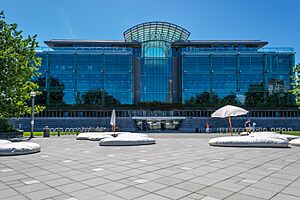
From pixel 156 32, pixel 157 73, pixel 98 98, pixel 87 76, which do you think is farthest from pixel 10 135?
pixel 156 32

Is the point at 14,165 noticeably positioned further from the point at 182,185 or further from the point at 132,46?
the point at 132,46

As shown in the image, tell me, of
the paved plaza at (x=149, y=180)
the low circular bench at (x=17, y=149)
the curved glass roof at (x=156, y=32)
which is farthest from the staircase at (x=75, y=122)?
the paved plaza at (x=149, y=180)

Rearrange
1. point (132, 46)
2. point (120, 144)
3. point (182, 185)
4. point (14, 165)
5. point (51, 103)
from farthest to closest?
point (132, 46) < point (51, 103) < point (120, 144) < point (14, 165) < point (182, 185)

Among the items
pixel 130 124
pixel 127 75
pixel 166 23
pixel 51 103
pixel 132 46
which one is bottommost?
pixel 130 124

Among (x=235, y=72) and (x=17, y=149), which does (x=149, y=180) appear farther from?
(x=235, y=72)

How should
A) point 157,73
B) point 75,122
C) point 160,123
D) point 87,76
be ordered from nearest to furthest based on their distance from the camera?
point 75,122 < point 160,123 < point 87,76 < point 157,73

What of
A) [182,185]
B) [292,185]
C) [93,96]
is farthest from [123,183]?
[93,96]

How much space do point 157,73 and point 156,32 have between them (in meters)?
11.6

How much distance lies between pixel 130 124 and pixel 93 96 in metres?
16.8

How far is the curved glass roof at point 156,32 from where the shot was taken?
196 ft

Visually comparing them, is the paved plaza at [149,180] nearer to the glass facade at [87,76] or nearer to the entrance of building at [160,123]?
the entrance of building at [160,123]

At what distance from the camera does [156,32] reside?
62188 mm

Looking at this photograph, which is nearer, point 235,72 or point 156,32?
point 235,72

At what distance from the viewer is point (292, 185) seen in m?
5.72
